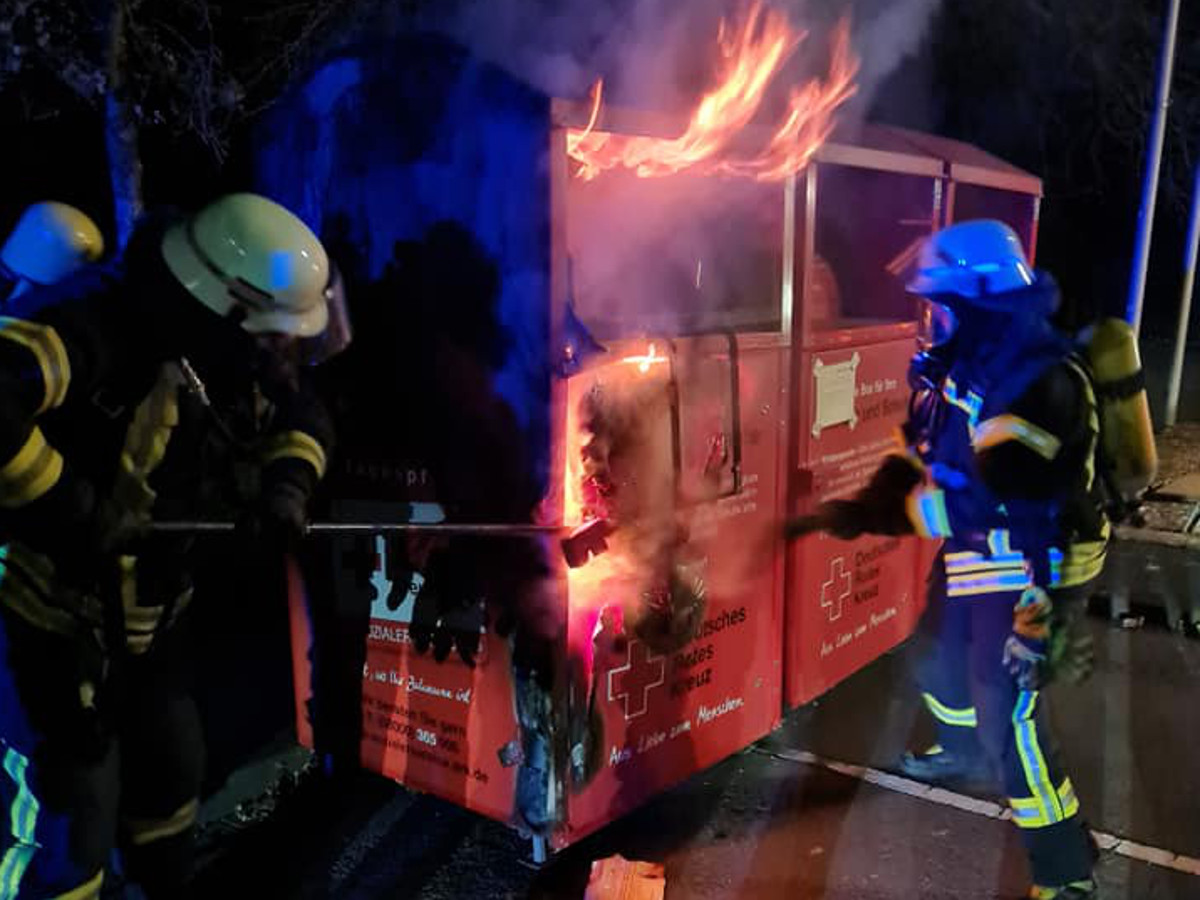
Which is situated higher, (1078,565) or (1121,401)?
(1121,401)

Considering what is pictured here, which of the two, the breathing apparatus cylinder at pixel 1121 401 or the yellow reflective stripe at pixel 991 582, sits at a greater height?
the breathing apparatus cylinder at pixel 1121 401

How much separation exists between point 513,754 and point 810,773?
137 centimetres

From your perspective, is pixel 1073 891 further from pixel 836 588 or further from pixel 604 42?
pixel 604 42

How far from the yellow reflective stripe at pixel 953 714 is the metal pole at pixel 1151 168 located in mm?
6524

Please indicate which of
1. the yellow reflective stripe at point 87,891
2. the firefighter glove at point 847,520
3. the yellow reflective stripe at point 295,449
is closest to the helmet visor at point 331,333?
the yellow reflective stripe at point 295,449

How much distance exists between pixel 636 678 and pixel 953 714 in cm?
135

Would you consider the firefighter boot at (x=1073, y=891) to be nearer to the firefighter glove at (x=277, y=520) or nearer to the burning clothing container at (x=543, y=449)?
the burning clothing container at (x=543, y=449)

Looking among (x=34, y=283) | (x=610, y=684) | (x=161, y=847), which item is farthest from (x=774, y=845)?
(x=34, y=283)

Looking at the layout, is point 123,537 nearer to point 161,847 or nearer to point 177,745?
point 177,745

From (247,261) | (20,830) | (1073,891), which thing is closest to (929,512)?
(1073,891)

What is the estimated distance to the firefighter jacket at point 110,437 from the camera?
2.32m

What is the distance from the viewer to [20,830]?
254 cm

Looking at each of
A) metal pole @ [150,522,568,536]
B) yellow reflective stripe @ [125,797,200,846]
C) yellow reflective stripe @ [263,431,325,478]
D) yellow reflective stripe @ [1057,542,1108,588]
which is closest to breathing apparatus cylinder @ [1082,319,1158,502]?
yellow reflective stripe @ [1057,542,1108,588]

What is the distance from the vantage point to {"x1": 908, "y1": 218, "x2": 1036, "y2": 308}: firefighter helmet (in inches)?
124
